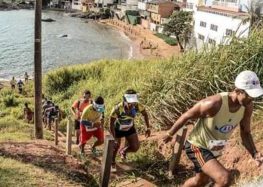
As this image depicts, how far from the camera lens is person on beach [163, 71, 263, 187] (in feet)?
15.0

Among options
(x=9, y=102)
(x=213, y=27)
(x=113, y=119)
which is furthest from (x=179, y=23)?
(x=113, y=119)

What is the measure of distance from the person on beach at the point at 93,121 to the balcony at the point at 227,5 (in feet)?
113

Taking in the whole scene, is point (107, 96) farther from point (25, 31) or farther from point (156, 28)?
point (25, 31)

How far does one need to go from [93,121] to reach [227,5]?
36997mm

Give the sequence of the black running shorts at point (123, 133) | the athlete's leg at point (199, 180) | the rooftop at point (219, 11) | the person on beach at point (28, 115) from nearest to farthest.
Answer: the athlete's leg at point (199, 180) → the black running shorts at point (123, 133) → the person on beach at point (28, 115) → the rooftop at point (219, 11)

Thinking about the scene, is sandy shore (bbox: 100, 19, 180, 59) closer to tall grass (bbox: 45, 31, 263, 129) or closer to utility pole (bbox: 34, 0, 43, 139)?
tall grass (bbox: 45, 31, 263, 129)

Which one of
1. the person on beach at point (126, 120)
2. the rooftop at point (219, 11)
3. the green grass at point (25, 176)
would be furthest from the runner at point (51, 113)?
the rooftop at point (219, 11)

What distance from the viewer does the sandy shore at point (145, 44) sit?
173 feet

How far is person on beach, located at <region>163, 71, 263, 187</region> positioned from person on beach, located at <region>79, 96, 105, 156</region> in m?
3.99

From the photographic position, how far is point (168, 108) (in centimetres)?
1086

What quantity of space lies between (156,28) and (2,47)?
75.7 ft

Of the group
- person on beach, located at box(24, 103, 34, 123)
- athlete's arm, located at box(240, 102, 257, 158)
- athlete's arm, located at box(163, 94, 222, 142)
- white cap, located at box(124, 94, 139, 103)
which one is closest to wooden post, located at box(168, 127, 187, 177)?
white cap, located at box(124, 94, 139, 103)

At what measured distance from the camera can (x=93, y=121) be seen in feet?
29.6

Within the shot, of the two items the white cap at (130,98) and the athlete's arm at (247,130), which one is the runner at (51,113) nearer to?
the white cap at (130,98)
